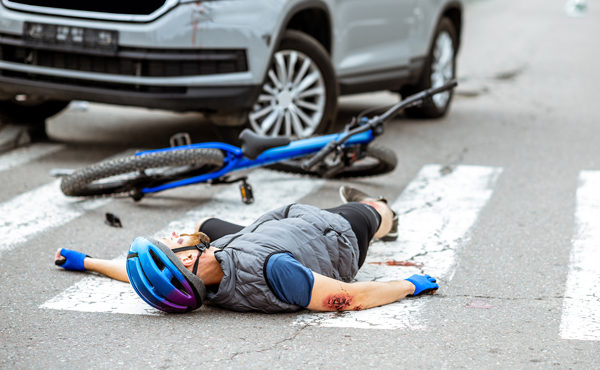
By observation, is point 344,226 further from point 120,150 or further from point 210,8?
point 120,150

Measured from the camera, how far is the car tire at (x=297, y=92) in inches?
297

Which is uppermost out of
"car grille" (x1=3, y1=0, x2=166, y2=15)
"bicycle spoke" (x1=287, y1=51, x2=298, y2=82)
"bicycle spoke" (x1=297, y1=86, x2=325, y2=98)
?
"car grille" (x1=3, y1=0, x2=166, y2=15)

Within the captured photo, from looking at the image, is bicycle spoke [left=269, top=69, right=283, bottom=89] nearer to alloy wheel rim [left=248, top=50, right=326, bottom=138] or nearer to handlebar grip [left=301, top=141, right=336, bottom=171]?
alloy wheel rim [left=248, top=50, right=326, bottom=138]

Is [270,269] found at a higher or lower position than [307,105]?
higher

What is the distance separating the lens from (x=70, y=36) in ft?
23.2

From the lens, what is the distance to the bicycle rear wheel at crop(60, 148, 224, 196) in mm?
6133

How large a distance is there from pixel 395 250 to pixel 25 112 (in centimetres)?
417

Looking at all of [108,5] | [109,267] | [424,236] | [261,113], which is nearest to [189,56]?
[108,5]

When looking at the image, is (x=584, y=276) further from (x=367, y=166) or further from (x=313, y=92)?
(x=313, y=92)

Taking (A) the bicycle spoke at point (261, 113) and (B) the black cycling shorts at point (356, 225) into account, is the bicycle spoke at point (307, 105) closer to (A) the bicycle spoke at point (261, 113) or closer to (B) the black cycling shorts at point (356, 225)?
(A) the bicycle spoke at point (261, 113)

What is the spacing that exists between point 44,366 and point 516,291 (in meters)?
2.28

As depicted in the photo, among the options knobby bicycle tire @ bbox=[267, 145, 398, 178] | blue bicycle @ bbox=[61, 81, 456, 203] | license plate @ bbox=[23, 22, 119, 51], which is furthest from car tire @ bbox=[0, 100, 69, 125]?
knobby bicycle tire @ bbox=[267, 145, 398, 178]

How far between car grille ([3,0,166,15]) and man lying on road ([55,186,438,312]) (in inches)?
108

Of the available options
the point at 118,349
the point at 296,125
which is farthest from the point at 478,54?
the point at 118,349
